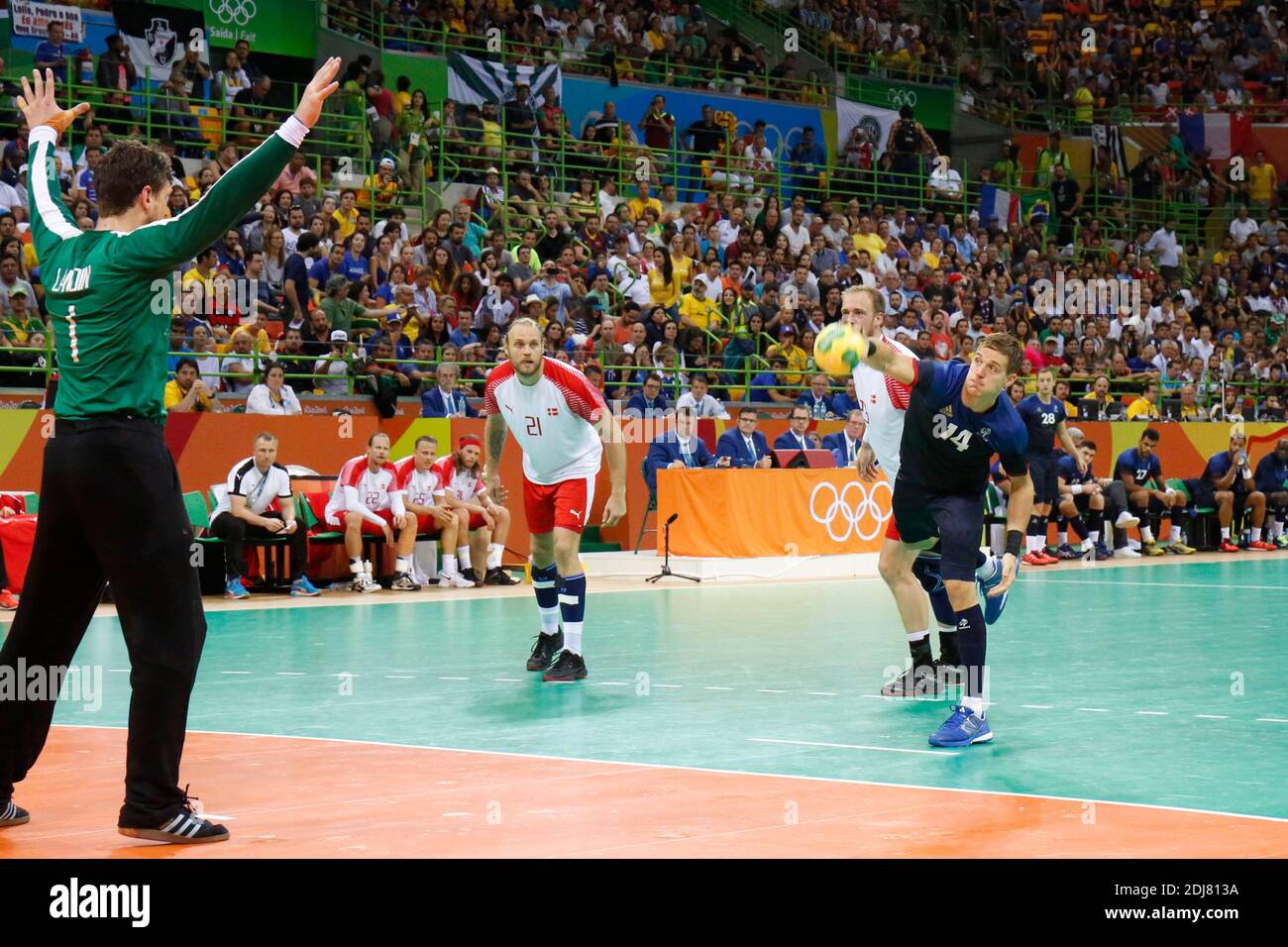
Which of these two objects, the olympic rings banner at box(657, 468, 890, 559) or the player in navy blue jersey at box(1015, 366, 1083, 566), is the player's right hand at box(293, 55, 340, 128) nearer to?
the olympic rings banner at box(657, 468, 890, 559)

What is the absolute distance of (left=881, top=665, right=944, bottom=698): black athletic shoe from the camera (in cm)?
1038

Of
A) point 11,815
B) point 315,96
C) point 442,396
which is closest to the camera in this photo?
point 315,96

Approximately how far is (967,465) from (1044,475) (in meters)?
14.3

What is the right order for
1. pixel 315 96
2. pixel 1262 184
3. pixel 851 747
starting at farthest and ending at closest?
1. pixel 1262 184
2. pixel 851 747
3. pixel 315 96

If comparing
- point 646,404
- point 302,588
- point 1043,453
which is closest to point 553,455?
point 302,588

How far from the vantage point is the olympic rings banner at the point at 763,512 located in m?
20.6

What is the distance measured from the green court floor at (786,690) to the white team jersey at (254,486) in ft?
4.95

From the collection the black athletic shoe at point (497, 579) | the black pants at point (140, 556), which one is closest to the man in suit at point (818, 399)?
the black athletic shoe at point (497, 579)

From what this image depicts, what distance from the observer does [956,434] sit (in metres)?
8.99

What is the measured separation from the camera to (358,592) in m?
18.7

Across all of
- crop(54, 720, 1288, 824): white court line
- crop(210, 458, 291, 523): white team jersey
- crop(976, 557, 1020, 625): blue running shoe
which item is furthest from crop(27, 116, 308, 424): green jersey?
crop(210, 458, 291, 523): white team jersey

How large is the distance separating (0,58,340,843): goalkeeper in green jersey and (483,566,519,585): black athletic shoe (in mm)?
13587

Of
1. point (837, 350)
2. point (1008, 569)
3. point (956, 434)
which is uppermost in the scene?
point (837, 350)

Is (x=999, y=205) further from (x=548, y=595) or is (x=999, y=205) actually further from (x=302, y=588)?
(x=548, y=595)
